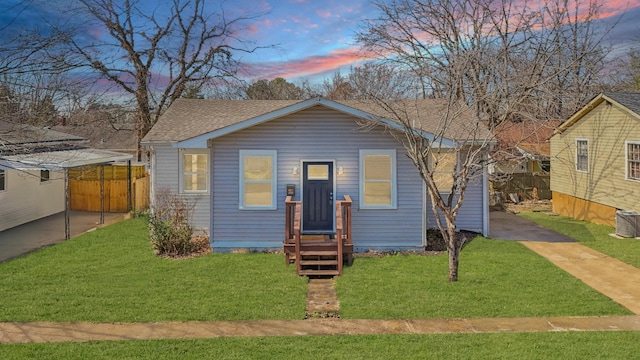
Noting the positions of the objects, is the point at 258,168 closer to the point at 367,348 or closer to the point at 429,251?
the point at 429,251

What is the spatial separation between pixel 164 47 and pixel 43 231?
12.8 m

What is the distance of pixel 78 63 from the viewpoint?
266 inches

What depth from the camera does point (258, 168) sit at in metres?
12.0

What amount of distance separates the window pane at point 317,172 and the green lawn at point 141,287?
221 cm

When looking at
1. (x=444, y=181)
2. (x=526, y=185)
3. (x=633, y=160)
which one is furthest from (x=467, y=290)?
(x=526, y=185)

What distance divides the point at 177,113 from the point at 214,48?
994cm

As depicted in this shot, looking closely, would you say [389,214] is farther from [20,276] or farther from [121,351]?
[20,276]

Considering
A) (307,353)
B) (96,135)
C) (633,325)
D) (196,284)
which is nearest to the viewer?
(307,353)

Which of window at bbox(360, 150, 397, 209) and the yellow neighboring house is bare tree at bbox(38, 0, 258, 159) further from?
the yellow neighboring house

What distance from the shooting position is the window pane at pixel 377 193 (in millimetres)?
11859

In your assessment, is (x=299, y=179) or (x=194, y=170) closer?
(x=299, y=179)

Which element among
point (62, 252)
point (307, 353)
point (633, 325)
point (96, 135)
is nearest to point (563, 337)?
point (633, 325)

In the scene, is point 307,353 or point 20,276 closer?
point 307,353

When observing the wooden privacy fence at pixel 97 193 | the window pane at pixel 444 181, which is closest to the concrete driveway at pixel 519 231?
the window pane at pixel 444 181
